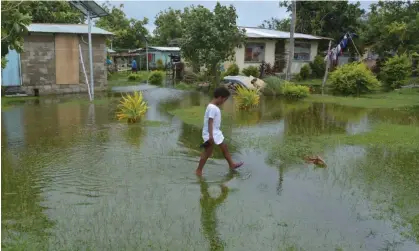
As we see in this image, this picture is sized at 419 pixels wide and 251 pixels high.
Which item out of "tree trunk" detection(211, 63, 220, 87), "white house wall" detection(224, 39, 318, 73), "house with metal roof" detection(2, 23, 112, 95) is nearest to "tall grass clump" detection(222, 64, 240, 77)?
"white house wall" detection(224, 39, 318, 73)

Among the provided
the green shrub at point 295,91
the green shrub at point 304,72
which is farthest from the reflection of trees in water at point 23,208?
the green shrub at point 304,72

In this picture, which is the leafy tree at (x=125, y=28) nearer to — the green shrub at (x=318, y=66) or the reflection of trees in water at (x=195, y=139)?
the green shrub at (x=318, y=66)

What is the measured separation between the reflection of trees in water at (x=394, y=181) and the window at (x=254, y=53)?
18455 millimetres

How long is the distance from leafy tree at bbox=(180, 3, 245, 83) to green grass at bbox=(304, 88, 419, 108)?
537 cm

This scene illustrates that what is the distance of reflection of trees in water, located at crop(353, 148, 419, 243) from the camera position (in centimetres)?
474

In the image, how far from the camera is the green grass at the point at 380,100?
584 inches

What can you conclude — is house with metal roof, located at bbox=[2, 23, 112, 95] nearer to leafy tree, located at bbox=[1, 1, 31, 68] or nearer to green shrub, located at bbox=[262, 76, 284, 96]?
green shrub, located at bbox=[262, 76, 284, 96]

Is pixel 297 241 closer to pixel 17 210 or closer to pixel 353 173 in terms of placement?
pixel 353 173

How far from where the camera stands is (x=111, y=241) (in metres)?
3.90

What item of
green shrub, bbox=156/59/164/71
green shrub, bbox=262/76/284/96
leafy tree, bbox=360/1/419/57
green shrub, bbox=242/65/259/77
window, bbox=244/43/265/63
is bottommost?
green shrub, bbox=262/76/284/96

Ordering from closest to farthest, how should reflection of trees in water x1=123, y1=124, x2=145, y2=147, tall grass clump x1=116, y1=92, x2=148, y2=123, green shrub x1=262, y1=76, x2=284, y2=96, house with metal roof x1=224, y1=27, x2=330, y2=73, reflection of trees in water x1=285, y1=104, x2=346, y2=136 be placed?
1. reflection of trees in water x1=123, y1=124, x2=145, y2=147
2. reflection of trees in water x1=285, y1=104, x2=346, y2=136
3. tall grass clump x1=116, y1=92, x2=148, y2=123
4. green shrub x1=262, y1=76, x2=284, y2=96
5. house with metal roof x1=224, y1=27, x2=330, y2=73

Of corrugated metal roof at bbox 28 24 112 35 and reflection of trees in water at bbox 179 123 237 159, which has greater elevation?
corrugated metal roof at bbox 28 24 112 35

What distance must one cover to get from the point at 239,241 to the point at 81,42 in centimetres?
1561

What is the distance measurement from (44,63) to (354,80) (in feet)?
43.9
